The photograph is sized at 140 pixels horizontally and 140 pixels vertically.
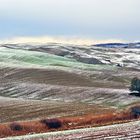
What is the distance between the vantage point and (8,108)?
8269cm

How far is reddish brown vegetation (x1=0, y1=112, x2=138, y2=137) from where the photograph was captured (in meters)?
60.6

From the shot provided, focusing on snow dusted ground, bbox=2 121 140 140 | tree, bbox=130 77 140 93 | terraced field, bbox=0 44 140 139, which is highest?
tree, bbox=130 77 140 93

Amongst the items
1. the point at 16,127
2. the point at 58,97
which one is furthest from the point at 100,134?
the point at 58,97

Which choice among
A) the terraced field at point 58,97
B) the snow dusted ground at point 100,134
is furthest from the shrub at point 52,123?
the snow dusted ground at point 100,134

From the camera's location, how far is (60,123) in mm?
65125

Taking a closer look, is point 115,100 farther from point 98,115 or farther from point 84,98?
point 98,115

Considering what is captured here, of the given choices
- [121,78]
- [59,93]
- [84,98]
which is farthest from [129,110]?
[121,78]

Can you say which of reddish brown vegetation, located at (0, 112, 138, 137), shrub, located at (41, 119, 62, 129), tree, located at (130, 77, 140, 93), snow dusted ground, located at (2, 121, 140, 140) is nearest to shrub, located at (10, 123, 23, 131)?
reddish brown vegetation, located at (0, 112, 138, 137)

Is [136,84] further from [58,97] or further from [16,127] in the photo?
[16,127]

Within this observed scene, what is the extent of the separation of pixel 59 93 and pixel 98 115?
109 ft

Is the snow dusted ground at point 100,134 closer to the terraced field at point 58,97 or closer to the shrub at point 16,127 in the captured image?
the terraced field at point 58,97

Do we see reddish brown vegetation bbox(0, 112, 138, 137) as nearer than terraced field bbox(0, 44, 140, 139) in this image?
Yes

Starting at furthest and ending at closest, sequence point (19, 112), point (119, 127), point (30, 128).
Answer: point (19, 112) → point (30, 128) → point (119, 127)

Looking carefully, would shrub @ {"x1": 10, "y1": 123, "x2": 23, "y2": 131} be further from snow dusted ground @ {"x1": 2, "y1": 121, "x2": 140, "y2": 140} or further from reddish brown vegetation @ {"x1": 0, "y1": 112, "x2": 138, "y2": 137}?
snow dusted ground @ {"x1": 2, "y1": 121, "x2": 140, "y2": 140}
